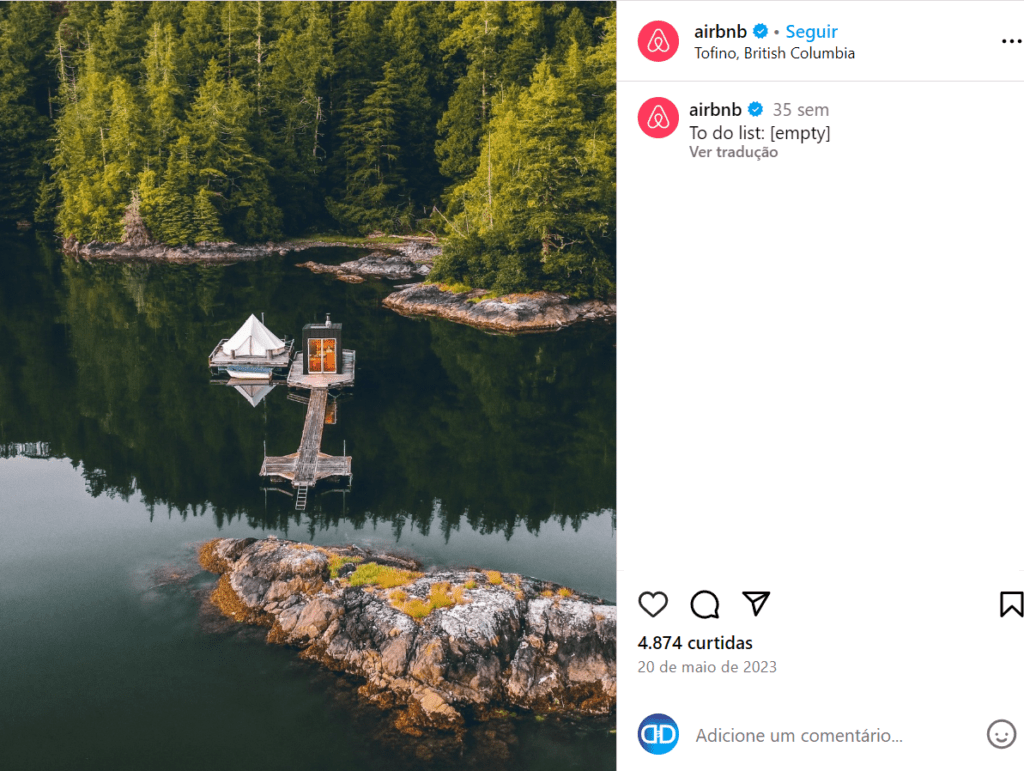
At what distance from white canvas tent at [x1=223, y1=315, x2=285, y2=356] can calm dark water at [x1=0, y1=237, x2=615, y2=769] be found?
10.1 ft

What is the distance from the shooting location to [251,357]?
52.4 metres

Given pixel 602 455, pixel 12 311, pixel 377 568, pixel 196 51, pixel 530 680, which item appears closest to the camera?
pixel 530 680

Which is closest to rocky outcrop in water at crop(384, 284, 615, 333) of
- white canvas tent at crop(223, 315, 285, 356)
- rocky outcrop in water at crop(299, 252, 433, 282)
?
rocky outcrop in water at crop(299, 252, 433, 282)

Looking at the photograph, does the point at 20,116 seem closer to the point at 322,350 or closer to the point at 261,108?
the point at 261,108

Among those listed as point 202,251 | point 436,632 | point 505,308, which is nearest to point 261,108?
point 202,251
